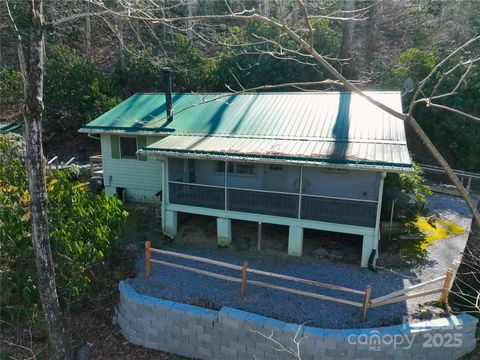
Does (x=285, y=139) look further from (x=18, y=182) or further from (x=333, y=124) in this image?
(x=18, y=182)

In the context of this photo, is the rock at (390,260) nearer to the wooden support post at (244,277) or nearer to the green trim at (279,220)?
the green trim at (279,220)

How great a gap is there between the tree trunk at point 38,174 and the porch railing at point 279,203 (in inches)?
192

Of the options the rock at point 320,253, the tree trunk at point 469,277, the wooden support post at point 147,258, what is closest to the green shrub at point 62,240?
the wooden support post at point 147,258

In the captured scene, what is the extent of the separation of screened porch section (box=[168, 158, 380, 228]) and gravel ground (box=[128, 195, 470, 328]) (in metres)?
1.43

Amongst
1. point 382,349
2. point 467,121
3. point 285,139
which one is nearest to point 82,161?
point 285,139

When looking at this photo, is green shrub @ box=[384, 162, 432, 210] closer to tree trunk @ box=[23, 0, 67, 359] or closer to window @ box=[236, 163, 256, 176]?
window @ box=[236, 163, 256, 176]

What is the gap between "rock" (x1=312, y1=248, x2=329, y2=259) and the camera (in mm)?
10859

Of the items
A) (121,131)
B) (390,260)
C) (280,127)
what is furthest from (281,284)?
(121,131)

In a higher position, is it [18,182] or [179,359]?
[18,182]

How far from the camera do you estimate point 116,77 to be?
26641 mm

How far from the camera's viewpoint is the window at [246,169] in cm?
1260

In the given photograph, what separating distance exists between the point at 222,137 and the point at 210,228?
11.1 ft

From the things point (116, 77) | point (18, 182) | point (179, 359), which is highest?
point (116, 77)

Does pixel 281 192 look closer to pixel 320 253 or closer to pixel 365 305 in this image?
pixel 320 253
